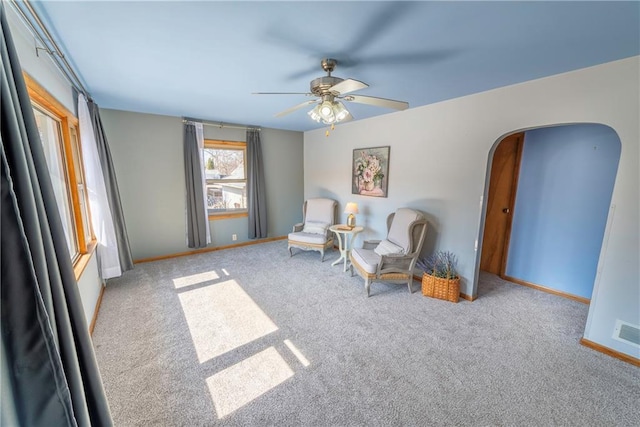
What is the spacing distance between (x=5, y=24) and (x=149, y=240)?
3918mm

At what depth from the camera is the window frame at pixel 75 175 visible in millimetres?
2189

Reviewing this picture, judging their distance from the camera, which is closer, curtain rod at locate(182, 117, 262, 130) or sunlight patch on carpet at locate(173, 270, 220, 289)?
sunlight patch on carpet at locate(173, 270, 220, 289)

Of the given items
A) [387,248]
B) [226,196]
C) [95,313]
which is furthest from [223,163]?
[387,248]

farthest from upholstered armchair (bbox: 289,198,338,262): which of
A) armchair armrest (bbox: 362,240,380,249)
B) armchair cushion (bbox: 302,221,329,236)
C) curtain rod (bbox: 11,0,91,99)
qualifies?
curtain rod (bbox: 11,0,91,99)

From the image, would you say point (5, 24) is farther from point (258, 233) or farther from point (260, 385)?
point (258, 233)

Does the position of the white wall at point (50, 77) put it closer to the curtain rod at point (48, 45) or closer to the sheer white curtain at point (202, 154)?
the curtain rod at point (48, 45)

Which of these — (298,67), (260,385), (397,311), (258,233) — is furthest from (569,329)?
(258,233)

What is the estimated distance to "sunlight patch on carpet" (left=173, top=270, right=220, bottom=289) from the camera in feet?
10.9

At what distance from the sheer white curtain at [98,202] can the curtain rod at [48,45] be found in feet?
1.13

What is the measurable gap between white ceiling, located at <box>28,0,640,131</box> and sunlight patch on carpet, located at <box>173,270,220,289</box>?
7.54ft

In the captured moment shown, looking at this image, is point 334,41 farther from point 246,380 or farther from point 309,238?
point 309,238

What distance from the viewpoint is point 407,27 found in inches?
61.2

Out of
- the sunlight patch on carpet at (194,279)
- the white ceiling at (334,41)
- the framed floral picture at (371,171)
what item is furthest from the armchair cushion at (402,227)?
the sunlight patch on carpet at (194,279)

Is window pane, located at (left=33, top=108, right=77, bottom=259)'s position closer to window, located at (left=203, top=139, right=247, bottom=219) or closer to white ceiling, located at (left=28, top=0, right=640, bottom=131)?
white ceiling, located at (left=28, top=0, right=640, bottom=131)
